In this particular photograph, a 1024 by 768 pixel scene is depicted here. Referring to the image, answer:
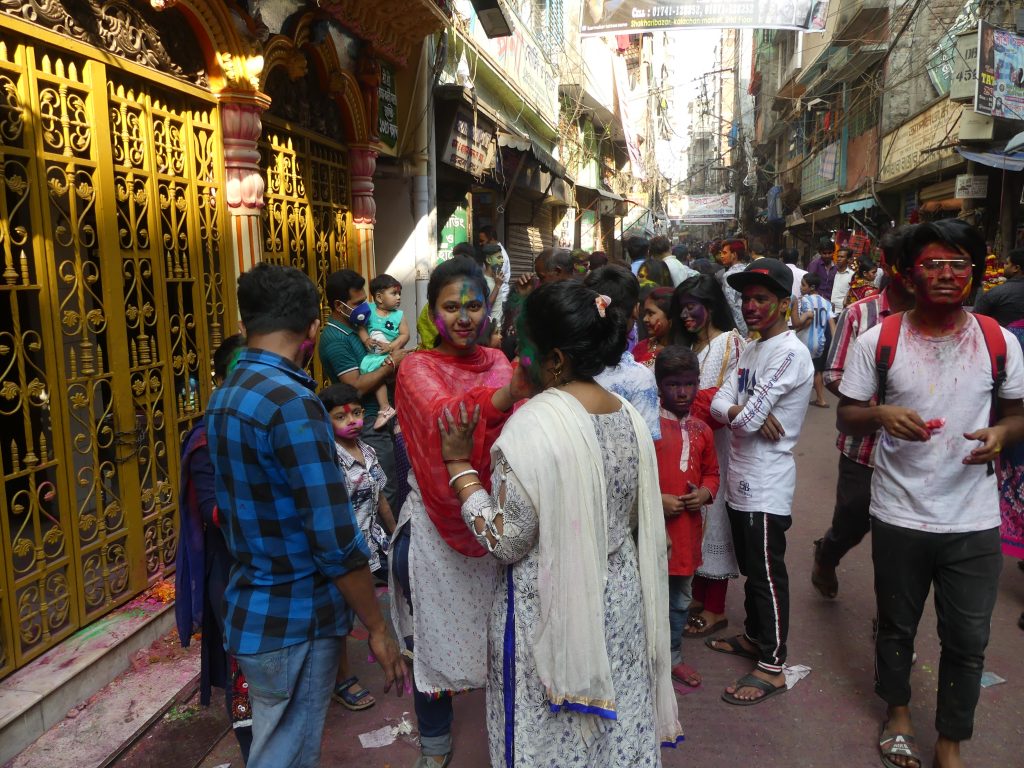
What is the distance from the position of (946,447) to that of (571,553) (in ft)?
5.06

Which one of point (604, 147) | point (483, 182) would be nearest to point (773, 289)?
point (483, 182)

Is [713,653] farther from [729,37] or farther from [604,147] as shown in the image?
[729,37]

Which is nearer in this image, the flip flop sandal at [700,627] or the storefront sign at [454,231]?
the flip flop sandal at [700,627]

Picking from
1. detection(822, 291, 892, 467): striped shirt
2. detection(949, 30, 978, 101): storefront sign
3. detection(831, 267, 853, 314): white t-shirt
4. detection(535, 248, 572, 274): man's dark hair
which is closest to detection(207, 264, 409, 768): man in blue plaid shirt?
detection(822, 291, 892, 467): striped shirt

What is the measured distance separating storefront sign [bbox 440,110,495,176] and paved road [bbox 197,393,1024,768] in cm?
606

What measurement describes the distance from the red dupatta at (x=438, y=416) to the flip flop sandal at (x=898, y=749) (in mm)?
1744

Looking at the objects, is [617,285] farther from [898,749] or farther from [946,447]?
[898,749]

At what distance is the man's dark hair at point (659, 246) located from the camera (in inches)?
264

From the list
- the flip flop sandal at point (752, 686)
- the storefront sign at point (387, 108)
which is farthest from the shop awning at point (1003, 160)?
the flip flop sandal at point (752, 686)

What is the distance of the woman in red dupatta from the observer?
2283 millimetres

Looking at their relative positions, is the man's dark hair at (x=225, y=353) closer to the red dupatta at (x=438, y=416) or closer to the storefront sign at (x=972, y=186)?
the red dupatta at (x=438, y=416)

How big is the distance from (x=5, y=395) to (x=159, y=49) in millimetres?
2078

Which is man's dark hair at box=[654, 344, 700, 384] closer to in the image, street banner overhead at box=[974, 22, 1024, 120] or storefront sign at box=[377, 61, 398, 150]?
storefront sign at box=[377, 61, 398, 150]

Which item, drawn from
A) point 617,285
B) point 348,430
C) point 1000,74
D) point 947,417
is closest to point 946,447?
point 947,417
